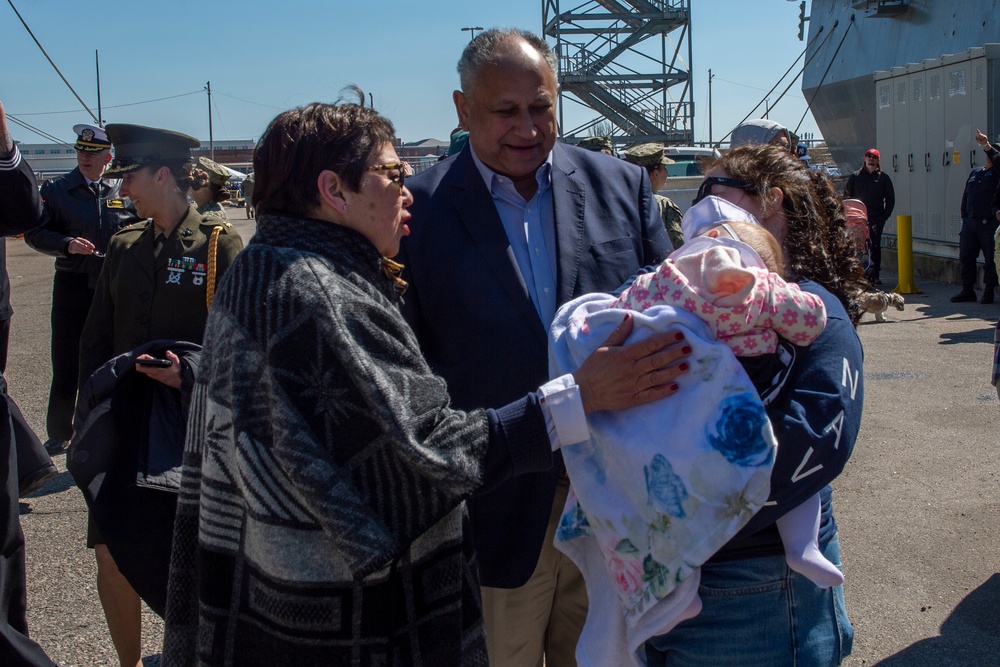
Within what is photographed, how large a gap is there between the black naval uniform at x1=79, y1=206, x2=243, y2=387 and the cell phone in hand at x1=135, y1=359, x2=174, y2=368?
0.63 m

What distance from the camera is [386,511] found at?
1.74 meters

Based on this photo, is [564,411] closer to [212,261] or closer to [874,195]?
[212,261]

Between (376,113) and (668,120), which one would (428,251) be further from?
(668,120)

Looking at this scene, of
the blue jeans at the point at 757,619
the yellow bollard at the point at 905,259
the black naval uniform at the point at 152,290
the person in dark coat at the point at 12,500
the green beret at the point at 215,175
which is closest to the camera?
the blue jeans at the point at 757,619

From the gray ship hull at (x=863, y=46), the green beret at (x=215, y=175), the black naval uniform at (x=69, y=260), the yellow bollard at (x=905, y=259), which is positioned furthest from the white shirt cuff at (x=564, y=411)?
the gray ship hull at (x=863, y=46)

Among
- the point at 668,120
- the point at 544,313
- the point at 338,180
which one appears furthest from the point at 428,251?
the point at 668,120

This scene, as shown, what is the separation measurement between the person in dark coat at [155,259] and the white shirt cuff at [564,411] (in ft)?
7.24

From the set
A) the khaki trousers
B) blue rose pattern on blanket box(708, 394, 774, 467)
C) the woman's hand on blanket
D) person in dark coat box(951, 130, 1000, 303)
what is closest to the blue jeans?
blue rose pattern on blanket box(708, 394, 774, 467)

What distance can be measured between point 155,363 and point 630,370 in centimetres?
191

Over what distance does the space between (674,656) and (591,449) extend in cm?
51

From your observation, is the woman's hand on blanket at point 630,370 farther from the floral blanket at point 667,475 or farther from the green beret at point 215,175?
the green beret at point 215,175

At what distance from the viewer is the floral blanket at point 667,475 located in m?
1.74

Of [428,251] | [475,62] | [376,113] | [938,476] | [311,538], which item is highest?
[475,62]

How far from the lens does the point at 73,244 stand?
6.14 m
